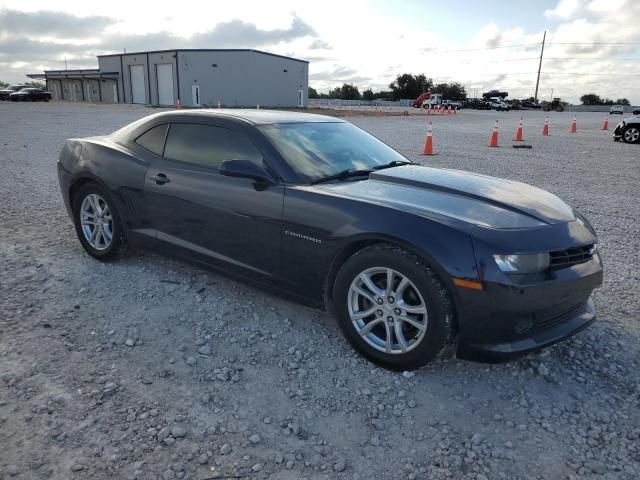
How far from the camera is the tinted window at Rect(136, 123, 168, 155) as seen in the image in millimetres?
4211

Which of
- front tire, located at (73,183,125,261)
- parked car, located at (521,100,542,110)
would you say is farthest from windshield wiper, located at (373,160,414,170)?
parked car, located at (521,100,542,110)

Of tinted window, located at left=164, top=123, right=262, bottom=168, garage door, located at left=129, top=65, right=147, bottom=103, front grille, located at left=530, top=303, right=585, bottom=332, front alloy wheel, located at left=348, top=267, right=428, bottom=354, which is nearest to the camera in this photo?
front grille, located at left=530, top=303, right=585, bottom=332

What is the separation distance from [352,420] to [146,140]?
119 inches

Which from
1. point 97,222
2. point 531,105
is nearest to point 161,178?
point 97,222

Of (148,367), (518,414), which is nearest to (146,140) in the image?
(148,367)

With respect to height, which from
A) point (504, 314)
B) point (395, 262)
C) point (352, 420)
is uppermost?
point (395, 262)

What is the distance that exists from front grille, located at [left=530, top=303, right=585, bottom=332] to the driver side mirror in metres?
1.87

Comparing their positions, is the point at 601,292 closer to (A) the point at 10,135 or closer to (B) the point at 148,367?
(B) the point at 148,367

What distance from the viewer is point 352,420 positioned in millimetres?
2576

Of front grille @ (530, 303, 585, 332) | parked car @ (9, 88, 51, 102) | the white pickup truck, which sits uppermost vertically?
the white pickup truck

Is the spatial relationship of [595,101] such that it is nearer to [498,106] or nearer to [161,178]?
[498,106]

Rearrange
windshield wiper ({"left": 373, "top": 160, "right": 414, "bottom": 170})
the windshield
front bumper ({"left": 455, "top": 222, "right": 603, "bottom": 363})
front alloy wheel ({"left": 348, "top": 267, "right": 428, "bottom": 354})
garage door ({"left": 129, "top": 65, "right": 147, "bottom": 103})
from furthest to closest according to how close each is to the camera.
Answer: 1. garage door ({"left": 129, "top": 65, "right": 147, "bottom": 103})
2. windshield wiper ({"left": 373, "top": 160, "right": 414, "bottom": 170})
3. the windshield
4. front alloy wheel ({"left": 348, "top": 267, "right": 428, "bottom": 354})
5. front bumper ({"left": 455, "top": 222, "right": 603, "bottom": 363})

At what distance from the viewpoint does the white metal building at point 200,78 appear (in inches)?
1934

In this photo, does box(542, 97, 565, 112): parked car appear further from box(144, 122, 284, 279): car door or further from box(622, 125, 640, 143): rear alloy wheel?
box(144, 122, 284, 279): car door
